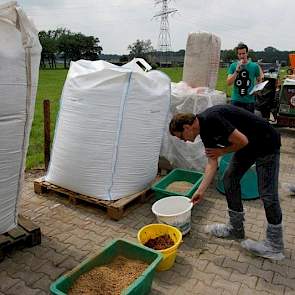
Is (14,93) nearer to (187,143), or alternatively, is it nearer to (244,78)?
(187,143)

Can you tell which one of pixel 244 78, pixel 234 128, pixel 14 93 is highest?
pixel 244 78

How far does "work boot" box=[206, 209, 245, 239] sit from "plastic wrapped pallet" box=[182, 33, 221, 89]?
7.87ft

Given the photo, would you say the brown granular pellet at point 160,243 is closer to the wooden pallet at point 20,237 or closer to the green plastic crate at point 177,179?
the green plastic crate at point 177,179

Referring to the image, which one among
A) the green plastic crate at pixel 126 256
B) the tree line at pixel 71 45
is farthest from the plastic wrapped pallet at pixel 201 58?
the tree line at pixel 71 45

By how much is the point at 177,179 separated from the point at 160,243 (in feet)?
5.10

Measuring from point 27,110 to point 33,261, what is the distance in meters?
1.30

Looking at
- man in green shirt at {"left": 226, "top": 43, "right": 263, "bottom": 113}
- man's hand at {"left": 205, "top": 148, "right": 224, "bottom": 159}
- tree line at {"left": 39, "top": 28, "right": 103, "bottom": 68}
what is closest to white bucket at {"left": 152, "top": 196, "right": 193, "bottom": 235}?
man's hand at {"left": 205, "top": 148, "right": 224, "bottom": 159}

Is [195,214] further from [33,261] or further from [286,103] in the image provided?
[286,103]

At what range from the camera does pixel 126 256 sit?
2.84 meters

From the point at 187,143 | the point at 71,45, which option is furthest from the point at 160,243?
the point at 71,45

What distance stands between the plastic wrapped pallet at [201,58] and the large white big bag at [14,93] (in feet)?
9.50

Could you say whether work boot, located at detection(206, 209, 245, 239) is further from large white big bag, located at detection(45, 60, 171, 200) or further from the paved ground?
large white big bag, located at detection(45, 60, 171, 200)

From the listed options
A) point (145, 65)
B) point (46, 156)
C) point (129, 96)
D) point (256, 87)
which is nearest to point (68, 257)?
point (129, 96)

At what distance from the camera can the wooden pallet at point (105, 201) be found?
372 cm
